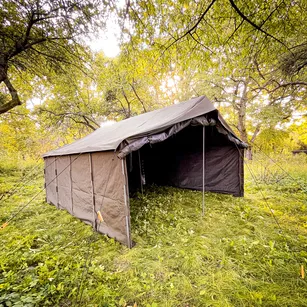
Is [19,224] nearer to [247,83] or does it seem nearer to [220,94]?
[220,94]

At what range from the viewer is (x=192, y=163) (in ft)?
19.1

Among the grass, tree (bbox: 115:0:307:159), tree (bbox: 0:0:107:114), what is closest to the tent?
the grass

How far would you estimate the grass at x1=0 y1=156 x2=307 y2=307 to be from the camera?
176 centimetres

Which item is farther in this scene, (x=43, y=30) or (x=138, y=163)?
(x=138, y=163)

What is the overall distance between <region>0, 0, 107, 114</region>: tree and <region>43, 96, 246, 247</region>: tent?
85.7 inches

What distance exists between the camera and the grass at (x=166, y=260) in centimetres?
176

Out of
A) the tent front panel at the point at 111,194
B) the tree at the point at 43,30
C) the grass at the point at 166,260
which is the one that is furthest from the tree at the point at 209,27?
the grass at the point at 166,260

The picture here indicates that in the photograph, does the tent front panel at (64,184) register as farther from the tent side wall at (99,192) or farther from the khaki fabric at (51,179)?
the khaki fabric at (51,179)

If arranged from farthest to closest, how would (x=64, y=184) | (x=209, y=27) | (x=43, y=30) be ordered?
(x=64, y=184) → (x=43, y=30) → (x=209, y=27)

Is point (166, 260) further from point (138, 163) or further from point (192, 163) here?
point (138, 163)

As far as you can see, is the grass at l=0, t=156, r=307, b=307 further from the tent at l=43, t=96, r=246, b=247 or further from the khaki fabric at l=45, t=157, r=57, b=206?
the khaki fabric at l=45, t=157, r=57, b=206

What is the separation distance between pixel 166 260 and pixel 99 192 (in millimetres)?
1643

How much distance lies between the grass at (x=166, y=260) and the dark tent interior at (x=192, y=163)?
3.94 ft

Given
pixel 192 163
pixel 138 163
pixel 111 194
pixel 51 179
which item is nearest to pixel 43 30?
pixel 111 194
